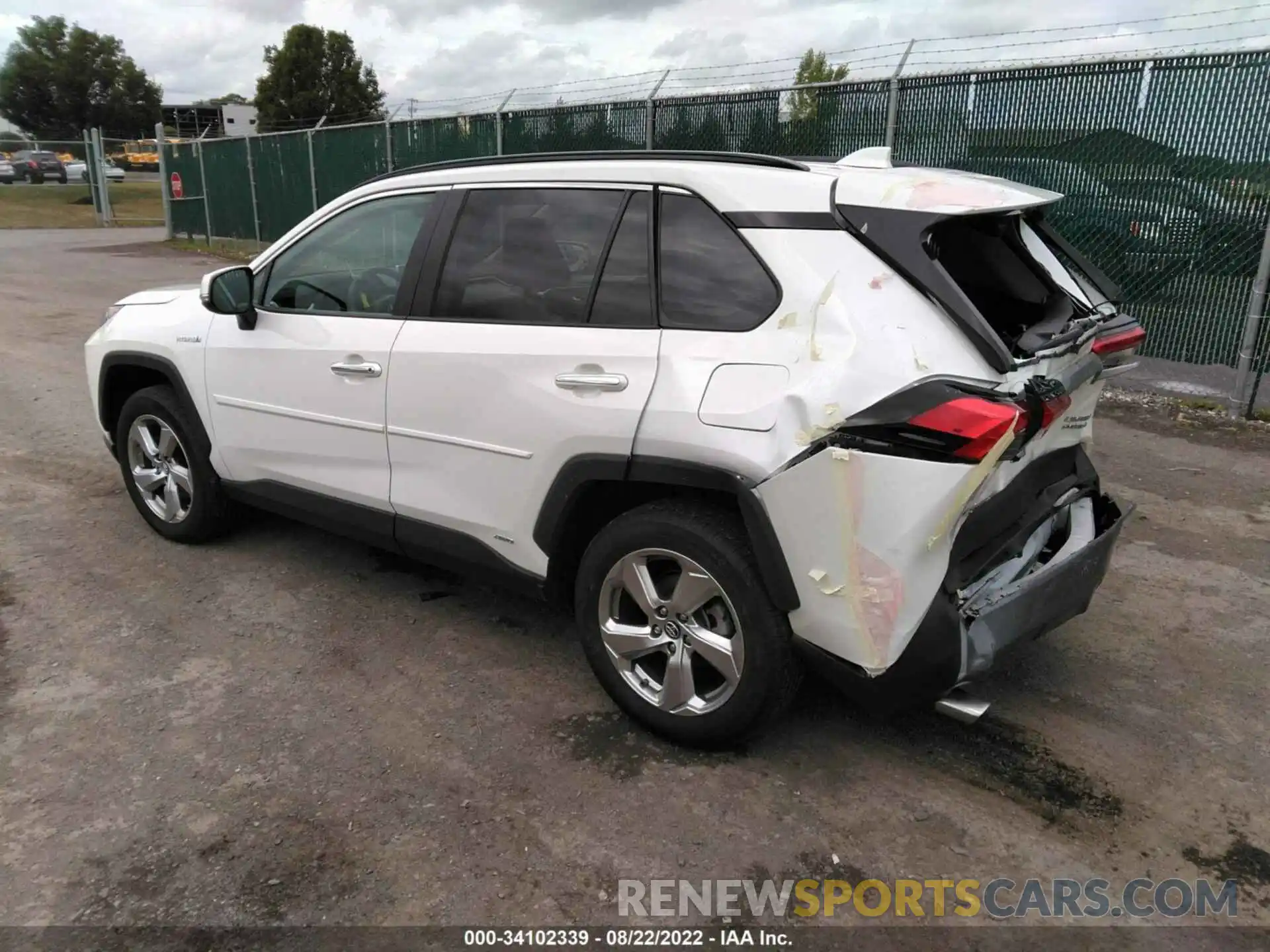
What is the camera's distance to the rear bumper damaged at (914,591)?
2434 millimetres

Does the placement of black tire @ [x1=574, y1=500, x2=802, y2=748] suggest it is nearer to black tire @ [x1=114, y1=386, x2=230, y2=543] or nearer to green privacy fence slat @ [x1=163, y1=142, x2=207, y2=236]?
black tire @ [x1=114, y1=386, x2=230, y2=543]

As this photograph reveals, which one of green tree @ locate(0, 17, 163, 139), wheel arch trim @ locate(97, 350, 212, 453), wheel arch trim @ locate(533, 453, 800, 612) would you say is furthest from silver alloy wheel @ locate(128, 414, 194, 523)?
green tree @ locate(0, 17, 163, 139)

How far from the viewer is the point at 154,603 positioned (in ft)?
13.3

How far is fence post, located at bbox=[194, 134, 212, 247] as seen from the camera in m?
19.9

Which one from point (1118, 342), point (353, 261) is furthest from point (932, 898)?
point (353, 261)

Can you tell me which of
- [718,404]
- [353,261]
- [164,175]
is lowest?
[718,404]

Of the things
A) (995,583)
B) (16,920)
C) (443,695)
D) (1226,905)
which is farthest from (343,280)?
(1226,905)

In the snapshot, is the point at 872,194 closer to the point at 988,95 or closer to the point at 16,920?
the point at 16,920

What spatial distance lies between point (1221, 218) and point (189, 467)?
7.43 m

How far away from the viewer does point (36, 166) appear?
36.8m

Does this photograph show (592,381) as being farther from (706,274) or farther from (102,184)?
(102,184)

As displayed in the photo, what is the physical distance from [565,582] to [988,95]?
7.04 meters

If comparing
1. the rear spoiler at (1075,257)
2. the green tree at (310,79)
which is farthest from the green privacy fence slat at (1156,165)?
the green tree at (310,79)

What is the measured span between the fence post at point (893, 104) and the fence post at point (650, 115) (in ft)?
9.03
